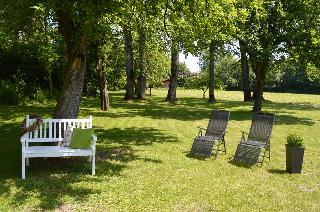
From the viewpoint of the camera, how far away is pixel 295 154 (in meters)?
10.6

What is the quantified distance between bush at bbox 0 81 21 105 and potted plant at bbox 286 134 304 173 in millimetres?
18356

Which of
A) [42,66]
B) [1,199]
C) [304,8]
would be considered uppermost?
[304,8]

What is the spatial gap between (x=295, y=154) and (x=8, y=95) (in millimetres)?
18779

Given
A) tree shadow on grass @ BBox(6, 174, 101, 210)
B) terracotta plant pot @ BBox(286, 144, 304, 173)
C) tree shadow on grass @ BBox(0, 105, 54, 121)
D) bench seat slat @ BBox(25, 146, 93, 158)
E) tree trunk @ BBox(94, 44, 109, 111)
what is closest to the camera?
tree shadow on grass @ BBox(6, 174, 101, 210)

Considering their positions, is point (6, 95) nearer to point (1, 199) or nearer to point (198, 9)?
point (198, 9)

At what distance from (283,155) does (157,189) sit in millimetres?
5746

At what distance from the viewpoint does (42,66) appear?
90.1ft

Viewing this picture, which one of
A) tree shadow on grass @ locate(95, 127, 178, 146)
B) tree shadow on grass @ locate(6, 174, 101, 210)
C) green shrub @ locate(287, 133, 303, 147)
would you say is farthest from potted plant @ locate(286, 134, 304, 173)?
tree shadow on grass @ locate(95, 127, 178, 146)

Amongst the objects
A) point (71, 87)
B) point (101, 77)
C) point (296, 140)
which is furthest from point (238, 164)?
point (101, 77)

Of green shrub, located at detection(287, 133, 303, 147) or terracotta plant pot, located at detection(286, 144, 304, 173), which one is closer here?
terracotta plant pot, located at detection(286, 144, 304, 173)

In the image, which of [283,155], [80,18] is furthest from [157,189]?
[283,155]

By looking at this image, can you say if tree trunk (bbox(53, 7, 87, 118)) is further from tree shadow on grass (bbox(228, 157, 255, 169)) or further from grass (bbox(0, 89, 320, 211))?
tree shadow on grass (bbox(228, 157, 255, 169))

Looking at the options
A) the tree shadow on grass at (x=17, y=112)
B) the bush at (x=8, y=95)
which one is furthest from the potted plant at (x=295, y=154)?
the bush at (x=8, y=95)

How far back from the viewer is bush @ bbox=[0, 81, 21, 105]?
2453 centimetres
